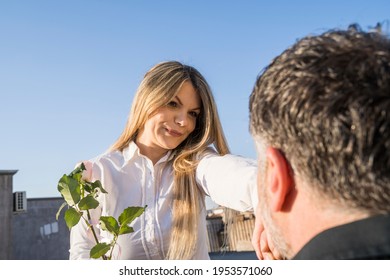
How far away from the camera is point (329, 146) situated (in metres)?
0.64

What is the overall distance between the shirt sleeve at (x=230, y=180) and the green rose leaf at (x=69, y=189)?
0.40 m

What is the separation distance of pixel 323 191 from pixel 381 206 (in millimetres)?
67

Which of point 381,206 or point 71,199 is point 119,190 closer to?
point 71,199

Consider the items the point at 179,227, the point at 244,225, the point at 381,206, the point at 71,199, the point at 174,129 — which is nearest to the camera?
the point at 381,206

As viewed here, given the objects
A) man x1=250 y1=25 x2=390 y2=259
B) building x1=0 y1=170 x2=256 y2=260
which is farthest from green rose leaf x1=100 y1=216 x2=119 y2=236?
building x1=0 y1=170 x2=256 y2=260

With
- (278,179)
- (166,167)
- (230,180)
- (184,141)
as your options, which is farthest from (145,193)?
(278,179)

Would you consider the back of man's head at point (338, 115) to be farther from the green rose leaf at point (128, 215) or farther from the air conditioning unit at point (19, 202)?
the air conditioning unit at point (19, 202)

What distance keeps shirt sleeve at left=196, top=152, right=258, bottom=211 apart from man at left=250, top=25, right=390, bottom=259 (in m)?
0.57

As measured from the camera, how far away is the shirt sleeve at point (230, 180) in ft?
4.31

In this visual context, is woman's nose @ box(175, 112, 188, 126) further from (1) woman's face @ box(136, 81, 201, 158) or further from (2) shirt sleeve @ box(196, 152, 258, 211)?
(2) shirt sleeve @ box(196, 152, 258, 211)

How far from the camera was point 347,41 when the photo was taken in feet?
2.22

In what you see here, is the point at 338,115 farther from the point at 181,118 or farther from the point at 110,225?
the point at 181,118

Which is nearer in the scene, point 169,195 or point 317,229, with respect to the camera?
point 317,229
